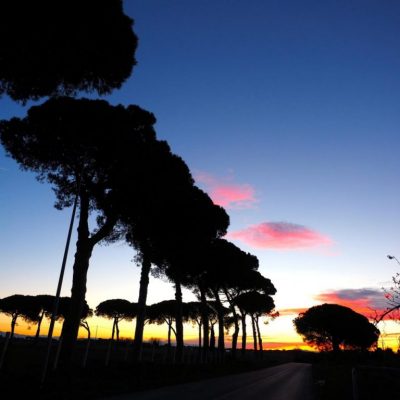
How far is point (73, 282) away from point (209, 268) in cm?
2261

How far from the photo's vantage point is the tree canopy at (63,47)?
350 inches

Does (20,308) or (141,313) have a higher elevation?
(20,308)

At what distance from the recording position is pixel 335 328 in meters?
73.1

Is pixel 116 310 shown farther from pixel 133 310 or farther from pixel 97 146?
pixel 97 146

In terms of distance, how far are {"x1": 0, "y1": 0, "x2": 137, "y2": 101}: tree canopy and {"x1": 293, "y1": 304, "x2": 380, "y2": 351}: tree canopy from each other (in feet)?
229

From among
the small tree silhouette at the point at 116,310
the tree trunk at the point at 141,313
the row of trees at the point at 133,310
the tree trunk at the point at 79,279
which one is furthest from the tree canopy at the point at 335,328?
the tree trunk at the point at 79,279

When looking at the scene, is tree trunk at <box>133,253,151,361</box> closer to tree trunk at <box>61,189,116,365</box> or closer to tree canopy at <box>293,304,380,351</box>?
tree trunk at <box>61,189,116,365</box>

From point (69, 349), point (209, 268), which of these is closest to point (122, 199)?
point (69, 349)

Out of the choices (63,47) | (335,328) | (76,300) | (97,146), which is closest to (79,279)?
(76,300)

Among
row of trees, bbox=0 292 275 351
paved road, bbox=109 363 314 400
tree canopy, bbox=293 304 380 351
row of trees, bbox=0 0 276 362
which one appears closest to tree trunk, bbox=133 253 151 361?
row of trees, bbox=0 0 276 362

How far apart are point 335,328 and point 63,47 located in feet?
246

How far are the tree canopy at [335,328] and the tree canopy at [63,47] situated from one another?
69.9 m

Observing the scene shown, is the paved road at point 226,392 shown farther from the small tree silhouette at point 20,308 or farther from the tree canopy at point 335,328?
the tree canopy at point 335,328

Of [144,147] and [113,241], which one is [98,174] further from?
[113,241]
